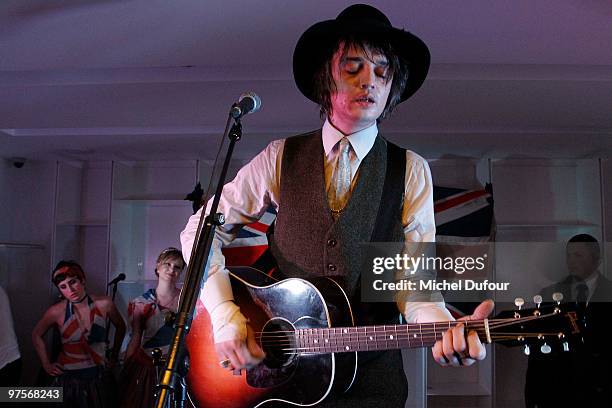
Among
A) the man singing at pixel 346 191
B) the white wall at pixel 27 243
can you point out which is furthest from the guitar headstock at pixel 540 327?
the white wall at pixel 27 243

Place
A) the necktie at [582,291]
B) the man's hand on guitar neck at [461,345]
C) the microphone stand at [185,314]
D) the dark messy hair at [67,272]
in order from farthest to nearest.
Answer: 1. the dark messy hair at [67,272]
2. the necktie at [582,291]
3. the man's hand on guitar neck at [461,345]
4. the microphone stand at [185,314]

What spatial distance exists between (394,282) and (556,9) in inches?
52.2

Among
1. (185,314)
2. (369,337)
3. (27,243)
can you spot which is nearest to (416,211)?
(369,337)

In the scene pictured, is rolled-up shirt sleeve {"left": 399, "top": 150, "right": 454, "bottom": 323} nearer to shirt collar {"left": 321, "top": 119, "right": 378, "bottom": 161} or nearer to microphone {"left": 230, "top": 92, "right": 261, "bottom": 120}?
shirt collar {"left": 321, "top": 119, "right": 378, "bottom": 161}

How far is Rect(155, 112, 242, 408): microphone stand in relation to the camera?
0.99m

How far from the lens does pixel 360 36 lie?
133cm

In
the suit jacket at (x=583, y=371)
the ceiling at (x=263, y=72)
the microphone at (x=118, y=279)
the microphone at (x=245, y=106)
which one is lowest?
the suit jacket at (x=583, y=371)

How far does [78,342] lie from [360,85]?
3.49 m

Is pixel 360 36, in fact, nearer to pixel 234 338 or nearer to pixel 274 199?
pixel 274 199

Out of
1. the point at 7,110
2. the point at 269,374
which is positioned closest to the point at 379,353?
the point at 269,374

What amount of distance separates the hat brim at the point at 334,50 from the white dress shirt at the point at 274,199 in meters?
0.15

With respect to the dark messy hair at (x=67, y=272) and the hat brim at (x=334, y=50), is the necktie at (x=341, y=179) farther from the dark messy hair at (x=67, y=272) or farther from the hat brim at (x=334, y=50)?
the dark messy hair at (x=67, y=272)

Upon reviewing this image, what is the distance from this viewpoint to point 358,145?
139 cm

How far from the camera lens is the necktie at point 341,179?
1.36 meters
